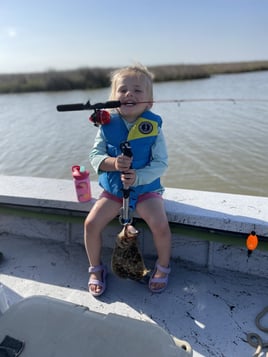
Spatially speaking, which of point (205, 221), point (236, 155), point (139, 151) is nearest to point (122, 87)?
point (139, 151)

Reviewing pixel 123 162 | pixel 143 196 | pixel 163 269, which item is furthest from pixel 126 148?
pixel 163 269

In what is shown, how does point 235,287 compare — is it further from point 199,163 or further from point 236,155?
point 236,155

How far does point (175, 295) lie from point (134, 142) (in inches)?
36.8

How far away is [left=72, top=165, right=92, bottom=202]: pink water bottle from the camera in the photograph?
2.12 metres

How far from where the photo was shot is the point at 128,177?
1.82 metres

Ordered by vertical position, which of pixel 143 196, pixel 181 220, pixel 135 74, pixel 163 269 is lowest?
pixel 163 269

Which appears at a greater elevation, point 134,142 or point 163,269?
point 134,142

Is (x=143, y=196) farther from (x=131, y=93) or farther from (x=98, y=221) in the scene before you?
(x=131, y=93)

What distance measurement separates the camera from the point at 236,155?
5.94 m

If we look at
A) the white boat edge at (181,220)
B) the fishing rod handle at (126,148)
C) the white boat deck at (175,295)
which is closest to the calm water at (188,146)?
the white boat edge at (181,220)

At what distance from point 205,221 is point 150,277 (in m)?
0.49

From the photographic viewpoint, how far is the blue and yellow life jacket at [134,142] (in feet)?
6.54

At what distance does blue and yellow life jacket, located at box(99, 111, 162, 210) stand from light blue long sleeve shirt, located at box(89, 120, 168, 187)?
0.03 meters

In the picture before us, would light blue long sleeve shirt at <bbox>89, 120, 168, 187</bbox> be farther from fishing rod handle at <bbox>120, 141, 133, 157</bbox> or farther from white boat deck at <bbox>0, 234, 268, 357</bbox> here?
white boat deck at <bbox>0, 234, 268, 357</bbox>
